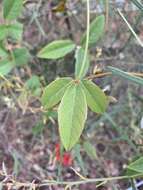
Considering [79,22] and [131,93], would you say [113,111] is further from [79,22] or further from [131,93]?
[79,22]

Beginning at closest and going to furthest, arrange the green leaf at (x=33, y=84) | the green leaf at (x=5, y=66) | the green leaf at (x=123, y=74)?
1. the green leaf at (x=123, y=74)
2. the green leaf at (x=5, y=66)
3. the green leaf at (x=33, y=84)

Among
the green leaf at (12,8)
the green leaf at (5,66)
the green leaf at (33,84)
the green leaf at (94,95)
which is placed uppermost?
the green leaf at (12,8)

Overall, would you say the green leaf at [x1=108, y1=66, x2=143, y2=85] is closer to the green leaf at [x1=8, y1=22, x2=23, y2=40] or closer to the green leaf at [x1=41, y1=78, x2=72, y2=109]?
the green leaf at [x1=41, y1=78, x2=72, y2=109]

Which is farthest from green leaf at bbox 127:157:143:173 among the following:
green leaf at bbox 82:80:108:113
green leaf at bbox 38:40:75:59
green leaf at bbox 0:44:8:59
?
green leaf at bbox 0:44:8:59

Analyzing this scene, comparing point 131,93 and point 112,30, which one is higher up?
point 112,30

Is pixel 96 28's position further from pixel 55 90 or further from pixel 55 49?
pixel 55 90

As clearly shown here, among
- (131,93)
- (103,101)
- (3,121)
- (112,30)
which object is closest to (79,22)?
(112,30)

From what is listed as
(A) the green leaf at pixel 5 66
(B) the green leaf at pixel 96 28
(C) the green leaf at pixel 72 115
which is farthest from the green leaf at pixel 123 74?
(A) the green leaf at pixel 5 66

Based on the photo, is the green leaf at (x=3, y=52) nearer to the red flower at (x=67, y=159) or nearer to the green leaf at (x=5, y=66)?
the green leaf at (x=5, y=66)
